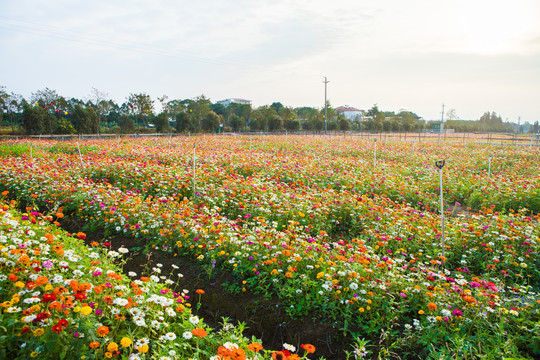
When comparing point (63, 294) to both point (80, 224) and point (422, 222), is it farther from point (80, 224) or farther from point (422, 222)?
point (422, 222)

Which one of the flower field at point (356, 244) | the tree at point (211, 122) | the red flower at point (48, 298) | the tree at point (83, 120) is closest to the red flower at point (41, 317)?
the red flower at point (48, 298)

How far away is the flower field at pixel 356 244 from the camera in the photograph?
2.99m

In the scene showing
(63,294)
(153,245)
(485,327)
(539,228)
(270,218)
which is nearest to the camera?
(63,294)

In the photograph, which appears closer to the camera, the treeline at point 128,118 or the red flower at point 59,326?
the red flower at point 59,326

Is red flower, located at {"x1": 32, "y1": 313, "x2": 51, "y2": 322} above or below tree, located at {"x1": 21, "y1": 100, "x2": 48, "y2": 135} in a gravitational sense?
below

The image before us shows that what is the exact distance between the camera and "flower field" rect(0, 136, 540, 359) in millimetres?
2990

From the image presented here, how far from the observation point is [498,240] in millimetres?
4730

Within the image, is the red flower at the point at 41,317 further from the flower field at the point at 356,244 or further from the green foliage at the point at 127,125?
the green foliage at the point at 127,125

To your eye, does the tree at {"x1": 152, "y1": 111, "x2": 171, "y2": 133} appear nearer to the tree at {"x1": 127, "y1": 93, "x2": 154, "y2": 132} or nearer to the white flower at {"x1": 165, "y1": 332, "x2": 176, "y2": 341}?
the tree at {"x1": 127, "y1": 93, "x2": 154, "y2": 132}

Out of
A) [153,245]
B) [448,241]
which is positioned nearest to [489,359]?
[448,241]

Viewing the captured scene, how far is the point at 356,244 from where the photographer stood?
16.5 ft

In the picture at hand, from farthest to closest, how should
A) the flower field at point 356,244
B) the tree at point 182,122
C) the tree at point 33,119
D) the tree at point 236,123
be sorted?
1. the tree at point 236,123
2. the tree at point 182,122
3. the tree at point 33,119
4. the flower field at point 356,244

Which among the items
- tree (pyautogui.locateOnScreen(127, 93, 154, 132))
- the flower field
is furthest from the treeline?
the flower field

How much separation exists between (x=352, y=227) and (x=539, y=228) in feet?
9.57
